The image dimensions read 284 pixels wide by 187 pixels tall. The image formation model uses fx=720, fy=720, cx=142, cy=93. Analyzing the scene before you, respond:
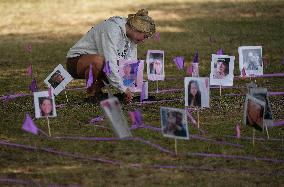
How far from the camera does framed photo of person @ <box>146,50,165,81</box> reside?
6.54 m

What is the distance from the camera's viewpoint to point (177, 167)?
452 centimetres

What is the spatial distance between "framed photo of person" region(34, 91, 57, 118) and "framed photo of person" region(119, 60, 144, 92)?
108 centimetres

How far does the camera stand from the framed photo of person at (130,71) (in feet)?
20.4

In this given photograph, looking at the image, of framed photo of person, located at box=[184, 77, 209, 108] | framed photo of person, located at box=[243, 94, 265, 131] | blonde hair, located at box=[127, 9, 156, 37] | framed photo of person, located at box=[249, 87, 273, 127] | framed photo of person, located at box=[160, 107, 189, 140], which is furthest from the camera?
blonde hair, located at box=[127, 9, 156, 37]

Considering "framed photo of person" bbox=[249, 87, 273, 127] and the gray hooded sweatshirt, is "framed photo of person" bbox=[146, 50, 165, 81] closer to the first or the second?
the gray hooded sweatshirt

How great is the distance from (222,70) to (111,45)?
998 millimetres

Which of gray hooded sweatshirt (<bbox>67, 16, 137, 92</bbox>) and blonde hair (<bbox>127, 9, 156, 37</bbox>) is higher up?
blonde hair (<bbox>127, 9, 156, 37</bbox>)

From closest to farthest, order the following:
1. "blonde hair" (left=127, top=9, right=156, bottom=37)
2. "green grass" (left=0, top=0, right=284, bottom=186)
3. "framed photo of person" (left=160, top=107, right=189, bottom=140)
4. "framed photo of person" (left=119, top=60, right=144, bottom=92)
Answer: "green grass" (left=0, top=0, right=284, bottom=186), "framed photo of person" (left=160, top=107, right=189, bottom=140), "blonde hair" (left=127, top=9, right=156, bottom=37), "framed photo of person" (left=119, top=60, right=144, bottom=92)

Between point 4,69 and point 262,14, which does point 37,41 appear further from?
point 262,14

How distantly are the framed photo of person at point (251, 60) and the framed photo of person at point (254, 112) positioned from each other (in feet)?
5.42

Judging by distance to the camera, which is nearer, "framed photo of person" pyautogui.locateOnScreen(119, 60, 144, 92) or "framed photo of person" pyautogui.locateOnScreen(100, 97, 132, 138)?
"framed photo of person" pyautogui.locateOnScreen(100, 97, 132, 138)

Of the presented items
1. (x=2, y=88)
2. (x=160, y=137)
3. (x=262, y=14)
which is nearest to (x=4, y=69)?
(x=2, y=88)

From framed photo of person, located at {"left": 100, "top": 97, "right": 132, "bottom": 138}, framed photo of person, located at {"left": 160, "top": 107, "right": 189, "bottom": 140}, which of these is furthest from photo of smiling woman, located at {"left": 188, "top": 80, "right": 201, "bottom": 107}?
framed photo of person, located at {"left": 100, "top": 97, "right": 132, "bottom": 138}

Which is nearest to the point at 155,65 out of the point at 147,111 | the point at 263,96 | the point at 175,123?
the point at 147,111
